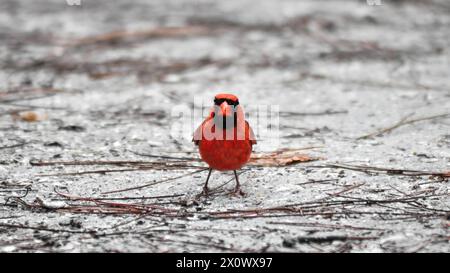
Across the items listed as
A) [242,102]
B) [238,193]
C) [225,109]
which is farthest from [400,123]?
[225,109]

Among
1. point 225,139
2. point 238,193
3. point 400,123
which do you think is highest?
point 225,139

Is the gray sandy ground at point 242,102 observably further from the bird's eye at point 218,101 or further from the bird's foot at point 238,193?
the bird's eye at point 218,101

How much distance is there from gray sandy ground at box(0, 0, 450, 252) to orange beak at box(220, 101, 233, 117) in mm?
510

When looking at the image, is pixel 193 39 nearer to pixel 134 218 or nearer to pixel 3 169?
pixel 3 169

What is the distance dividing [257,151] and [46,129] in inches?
64.7

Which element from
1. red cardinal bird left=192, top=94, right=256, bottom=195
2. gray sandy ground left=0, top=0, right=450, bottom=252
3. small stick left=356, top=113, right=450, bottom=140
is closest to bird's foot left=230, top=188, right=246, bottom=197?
gray sandy ground left=0, top=0, right=450, bottom=252

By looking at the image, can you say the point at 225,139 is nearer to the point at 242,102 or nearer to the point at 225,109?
the point at 225,109

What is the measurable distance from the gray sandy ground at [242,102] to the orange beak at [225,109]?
0.51 m

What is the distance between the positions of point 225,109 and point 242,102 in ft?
8.64

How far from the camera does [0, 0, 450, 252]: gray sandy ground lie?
321 cm

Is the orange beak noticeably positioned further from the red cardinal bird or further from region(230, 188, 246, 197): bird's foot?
region(230, 188, 246, 197): bird's foot

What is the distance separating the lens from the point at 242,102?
5996mm

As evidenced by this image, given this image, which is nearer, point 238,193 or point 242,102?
point 238,193
